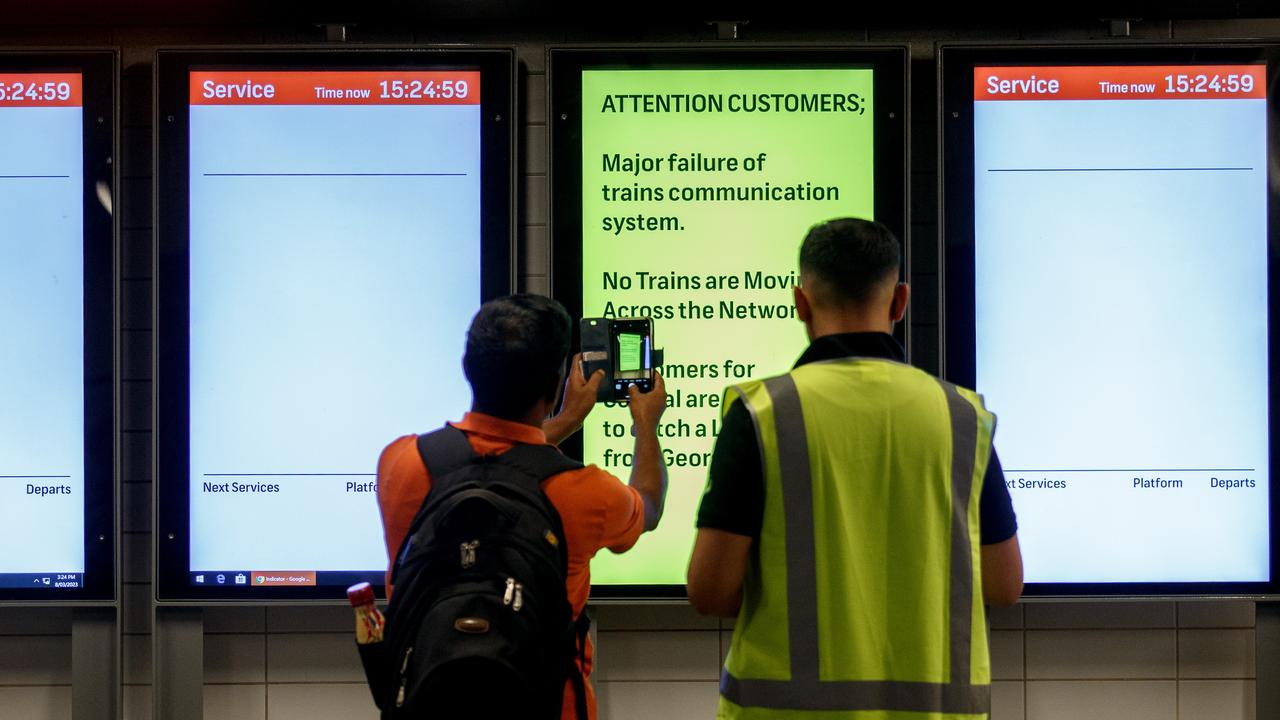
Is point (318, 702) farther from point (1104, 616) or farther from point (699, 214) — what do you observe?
point (1104, 616)

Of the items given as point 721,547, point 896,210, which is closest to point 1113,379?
point 896,210

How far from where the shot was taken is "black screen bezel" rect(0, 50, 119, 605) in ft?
10.1

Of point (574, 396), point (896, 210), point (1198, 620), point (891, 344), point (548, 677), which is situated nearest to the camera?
point (548, 677)

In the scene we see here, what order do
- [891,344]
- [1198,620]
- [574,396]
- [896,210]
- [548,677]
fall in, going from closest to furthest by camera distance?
[548,677]
[891,344]
[574,396]
[896,210]
[1198,620]

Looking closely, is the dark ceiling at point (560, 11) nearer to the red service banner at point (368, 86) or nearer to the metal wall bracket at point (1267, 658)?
the red service banner at point (368, 86)

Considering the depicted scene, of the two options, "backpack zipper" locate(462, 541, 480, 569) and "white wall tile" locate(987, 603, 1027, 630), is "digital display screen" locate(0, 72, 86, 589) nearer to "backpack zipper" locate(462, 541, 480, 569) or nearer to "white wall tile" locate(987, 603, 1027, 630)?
"backpack zipper" locate(462, 541, 480, 569)

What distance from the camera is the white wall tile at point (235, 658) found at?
3.29 meters

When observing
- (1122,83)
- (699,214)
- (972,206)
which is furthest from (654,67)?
(1122,83)

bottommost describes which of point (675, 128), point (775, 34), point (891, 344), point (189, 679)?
point (189, 679)

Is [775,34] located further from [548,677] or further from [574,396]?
[548,677]

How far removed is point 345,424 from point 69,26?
1.50 m

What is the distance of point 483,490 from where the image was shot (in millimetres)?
1602

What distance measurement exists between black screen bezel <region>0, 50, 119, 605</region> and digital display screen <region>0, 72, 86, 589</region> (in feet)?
0.09

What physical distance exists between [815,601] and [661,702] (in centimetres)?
174
